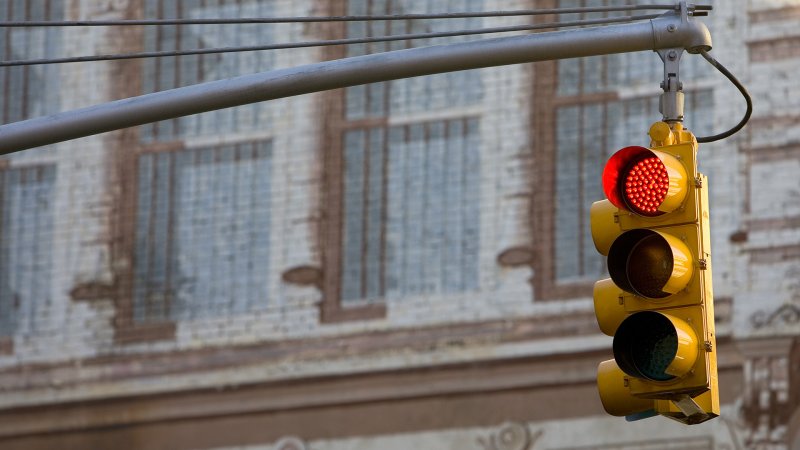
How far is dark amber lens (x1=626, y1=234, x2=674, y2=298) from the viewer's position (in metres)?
8.82

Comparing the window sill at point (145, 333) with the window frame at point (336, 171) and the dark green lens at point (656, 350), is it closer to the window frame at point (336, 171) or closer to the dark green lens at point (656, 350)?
the window frame at point (336, 171)

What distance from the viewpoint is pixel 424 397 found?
742 inches

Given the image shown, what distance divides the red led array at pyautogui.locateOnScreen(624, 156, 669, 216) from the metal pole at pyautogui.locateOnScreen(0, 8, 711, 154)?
78 centimetres

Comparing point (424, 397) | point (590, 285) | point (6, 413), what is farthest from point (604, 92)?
point (6, 413)

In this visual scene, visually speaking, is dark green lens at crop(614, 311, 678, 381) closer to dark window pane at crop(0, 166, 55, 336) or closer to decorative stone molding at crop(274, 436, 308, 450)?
decorative stone molding at crop(274, 436, 308, 450)

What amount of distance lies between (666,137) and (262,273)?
11062 millimetres

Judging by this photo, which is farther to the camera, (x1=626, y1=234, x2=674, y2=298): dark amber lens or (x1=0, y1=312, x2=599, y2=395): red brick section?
(x1=0, y1=312, x2=599, y2=395): red brick section

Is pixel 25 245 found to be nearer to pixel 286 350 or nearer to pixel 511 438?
pixel 286 350

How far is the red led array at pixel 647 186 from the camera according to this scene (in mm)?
8930

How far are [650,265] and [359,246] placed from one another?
10.9 meters

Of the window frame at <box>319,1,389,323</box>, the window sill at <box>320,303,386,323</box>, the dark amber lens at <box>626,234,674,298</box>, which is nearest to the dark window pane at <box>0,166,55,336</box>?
the window frame at <box>319,1,389,323</box>

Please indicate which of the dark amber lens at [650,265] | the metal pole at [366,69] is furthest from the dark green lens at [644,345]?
the metal pole at [366,69]

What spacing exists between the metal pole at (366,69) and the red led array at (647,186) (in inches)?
30.6

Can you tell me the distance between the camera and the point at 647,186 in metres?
8.98
